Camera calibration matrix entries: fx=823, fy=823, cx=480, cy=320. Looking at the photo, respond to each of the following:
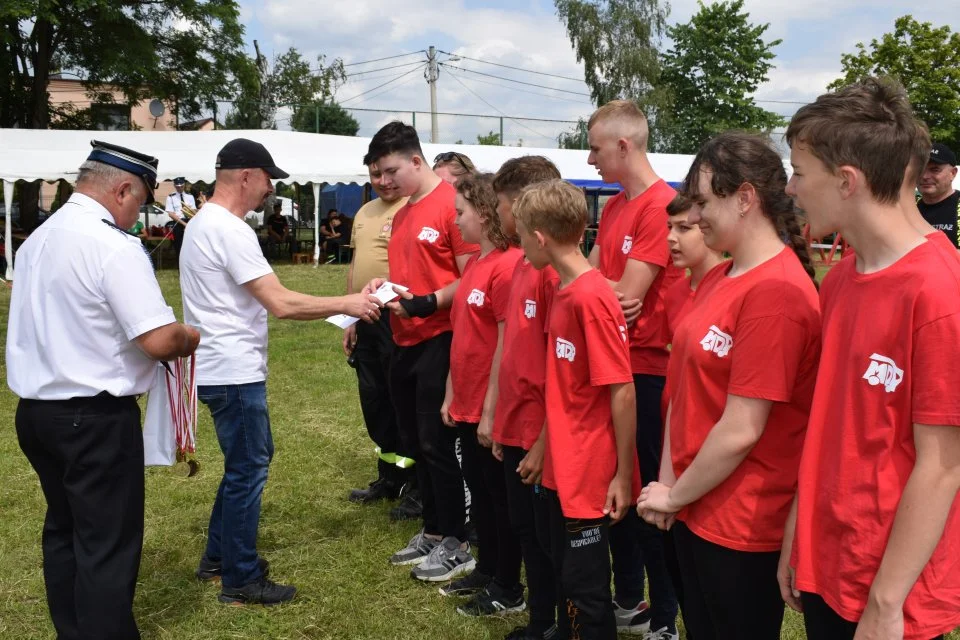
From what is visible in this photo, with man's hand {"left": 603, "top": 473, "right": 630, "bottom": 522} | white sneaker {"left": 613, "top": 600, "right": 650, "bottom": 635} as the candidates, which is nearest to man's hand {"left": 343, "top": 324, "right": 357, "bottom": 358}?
white sneaker {"left": 613, "top": 600, "right": 650, "bottom": 635}

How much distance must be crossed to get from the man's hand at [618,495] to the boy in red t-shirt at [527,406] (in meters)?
0.27

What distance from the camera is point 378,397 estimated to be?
17.5ft

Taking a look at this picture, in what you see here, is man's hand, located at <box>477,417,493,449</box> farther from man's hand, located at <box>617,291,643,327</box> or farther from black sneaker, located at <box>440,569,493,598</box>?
black sneaker, located at <box>440,569,493,598</box>

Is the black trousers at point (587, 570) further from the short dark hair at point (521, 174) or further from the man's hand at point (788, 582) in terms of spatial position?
the short dark hair at point (521, 174)

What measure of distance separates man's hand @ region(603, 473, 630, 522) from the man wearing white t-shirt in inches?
66.6

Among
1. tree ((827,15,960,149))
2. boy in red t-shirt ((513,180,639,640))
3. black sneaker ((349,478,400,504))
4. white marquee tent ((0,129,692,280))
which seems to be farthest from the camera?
tree ((827,15,960,149))

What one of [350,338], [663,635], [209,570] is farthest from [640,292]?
[209,570]

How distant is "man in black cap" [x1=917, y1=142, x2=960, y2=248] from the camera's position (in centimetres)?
508

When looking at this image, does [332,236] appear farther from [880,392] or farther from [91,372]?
[880,392]

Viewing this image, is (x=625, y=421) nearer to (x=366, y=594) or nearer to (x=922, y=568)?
(x=922, y=568)

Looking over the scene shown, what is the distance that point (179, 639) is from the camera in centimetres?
374

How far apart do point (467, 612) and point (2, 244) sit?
21793 mm

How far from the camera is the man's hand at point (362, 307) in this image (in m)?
4.04

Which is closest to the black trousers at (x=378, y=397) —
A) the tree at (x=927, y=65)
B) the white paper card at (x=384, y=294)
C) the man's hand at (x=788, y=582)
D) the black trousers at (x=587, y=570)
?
the white paper card at (x=384, y=294)
